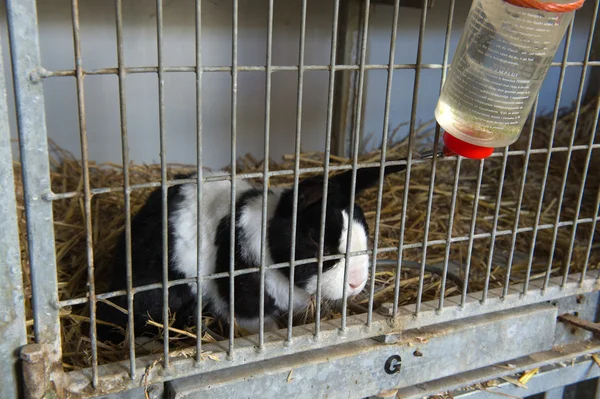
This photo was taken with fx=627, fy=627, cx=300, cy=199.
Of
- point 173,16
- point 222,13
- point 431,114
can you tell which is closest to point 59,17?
point 173,16

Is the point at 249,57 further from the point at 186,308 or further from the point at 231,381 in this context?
the point at 231,381

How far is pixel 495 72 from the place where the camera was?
1.48 m

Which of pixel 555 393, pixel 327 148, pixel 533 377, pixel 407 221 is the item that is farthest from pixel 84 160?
pixel 555 393

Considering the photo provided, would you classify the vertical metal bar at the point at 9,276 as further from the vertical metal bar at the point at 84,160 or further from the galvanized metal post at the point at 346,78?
the galvanized metal post at the point at 346,78

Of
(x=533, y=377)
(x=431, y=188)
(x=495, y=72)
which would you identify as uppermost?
(x=495, y=72)

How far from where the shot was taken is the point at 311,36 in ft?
10.9

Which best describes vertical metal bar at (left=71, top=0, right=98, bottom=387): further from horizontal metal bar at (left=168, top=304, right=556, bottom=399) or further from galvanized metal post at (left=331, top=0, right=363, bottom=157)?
galvanized metal post at (left=331, top=0, right=363, bottom=157)

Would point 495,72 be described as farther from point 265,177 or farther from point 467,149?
point 265,177

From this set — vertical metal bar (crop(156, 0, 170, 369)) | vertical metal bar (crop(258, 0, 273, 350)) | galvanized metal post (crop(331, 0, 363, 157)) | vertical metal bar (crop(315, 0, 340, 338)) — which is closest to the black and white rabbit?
vertical metal bar (crop(315, 0, 340, 338))

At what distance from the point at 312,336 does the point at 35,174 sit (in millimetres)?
845

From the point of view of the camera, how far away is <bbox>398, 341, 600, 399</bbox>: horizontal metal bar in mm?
2049

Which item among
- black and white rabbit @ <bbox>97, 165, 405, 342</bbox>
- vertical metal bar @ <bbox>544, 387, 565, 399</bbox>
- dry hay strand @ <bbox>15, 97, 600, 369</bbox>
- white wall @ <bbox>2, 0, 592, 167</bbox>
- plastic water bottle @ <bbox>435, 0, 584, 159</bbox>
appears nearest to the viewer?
plastic water bottle @ <bbox>435, 0, 584, 159</bbox>

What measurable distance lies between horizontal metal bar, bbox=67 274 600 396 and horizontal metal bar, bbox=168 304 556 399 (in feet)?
0.15

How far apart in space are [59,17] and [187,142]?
2.72ft
